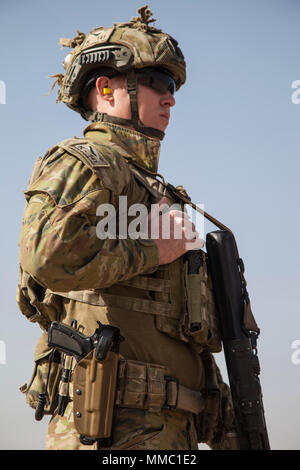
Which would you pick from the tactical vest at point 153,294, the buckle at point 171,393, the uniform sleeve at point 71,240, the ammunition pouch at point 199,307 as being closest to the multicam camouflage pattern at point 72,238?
the uniform sleeve at point 71,240

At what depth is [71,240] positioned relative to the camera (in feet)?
14.9

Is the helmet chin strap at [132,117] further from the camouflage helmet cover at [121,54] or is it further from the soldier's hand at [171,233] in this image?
the soldier's hand at [171,233]

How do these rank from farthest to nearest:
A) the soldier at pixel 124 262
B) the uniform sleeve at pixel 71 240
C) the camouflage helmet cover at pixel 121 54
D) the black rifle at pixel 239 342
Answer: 1. the camouflage helmet cover at pixel 121 54
2. the black rifle at pixel 239 342
3. the soldier at pixel 124 262
4. the uniform sleeve at pixel 71 240

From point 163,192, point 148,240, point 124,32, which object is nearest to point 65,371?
point 148,240

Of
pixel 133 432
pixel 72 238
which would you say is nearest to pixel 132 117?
pixel 72 238

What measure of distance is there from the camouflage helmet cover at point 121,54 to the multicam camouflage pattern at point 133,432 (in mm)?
2835

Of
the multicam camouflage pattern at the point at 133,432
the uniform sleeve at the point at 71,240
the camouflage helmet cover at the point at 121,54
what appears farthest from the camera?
the camouflage helmet cover at the point at 121,54

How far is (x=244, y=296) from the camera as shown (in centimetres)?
589

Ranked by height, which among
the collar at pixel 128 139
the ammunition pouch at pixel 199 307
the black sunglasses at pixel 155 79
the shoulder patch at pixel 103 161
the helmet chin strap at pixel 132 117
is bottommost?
the ammunition pouch at pixel 199 307

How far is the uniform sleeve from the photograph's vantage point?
4.53 m

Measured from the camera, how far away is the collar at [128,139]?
573 cm
